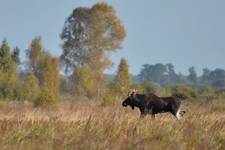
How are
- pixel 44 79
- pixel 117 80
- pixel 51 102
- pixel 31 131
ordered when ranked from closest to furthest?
pixel 31 131
pixel 51 102
pixel 117 80
pixel 44 79

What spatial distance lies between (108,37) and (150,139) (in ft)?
187

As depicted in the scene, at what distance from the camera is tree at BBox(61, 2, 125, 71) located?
223 feet

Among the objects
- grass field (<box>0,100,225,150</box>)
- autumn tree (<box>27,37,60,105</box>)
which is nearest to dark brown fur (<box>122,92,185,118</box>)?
grass field (<box>0,100,225,150</box>)

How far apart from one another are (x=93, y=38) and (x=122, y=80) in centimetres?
2155

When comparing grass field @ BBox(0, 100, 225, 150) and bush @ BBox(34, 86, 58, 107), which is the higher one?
bush @ BBox(34, 86, 58, 107)

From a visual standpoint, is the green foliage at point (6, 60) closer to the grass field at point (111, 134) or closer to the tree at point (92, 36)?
the tree at point (92, 36)

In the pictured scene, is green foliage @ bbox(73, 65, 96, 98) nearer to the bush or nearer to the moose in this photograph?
the bush

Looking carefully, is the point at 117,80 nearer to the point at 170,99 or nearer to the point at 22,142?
the point at 170,99

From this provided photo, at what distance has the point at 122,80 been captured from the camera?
4775 centimetres

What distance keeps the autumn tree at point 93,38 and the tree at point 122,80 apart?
13.7 meters

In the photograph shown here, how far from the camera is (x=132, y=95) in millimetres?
27625

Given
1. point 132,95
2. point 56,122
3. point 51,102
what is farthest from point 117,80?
point 56,122

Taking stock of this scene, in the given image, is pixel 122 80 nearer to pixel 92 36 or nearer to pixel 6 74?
pixel 6 74

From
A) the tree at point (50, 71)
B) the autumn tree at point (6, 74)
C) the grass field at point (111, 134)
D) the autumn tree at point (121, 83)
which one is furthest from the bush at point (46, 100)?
the tree at point (50, 71)
